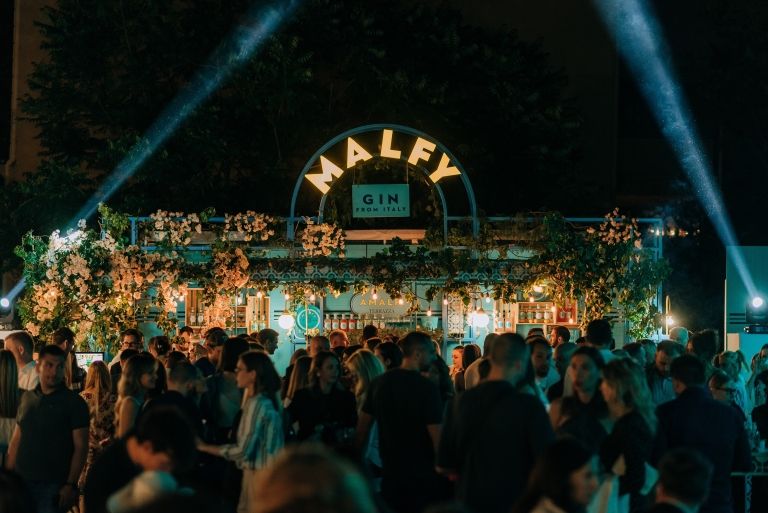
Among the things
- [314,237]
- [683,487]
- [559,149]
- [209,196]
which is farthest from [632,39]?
[683,487]

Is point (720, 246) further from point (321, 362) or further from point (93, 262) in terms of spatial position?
point (321, 362)

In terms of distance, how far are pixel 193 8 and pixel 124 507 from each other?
986 inches

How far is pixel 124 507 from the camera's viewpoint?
4.99 meters

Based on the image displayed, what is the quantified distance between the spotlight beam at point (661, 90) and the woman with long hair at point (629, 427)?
26.4 meters

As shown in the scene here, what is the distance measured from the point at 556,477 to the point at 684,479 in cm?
79

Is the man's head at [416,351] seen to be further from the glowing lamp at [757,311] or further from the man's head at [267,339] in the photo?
the glowing lamp at [757,311]

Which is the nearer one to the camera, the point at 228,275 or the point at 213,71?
the point at 228,275

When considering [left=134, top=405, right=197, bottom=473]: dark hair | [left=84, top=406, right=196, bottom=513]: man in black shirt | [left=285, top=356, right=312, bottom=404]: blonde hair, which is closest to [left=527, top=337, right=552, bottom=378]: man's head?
[left=285, top=356, right=312, bottom=404]: blonde hair

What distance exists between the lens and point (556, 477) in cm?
492

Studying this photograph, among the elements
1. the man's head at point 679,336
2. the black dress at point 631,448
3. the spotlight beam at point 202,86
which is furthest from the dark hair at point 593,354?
the spotlight beam at point 202,86

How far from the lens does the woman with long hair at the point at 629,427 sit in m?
6.66

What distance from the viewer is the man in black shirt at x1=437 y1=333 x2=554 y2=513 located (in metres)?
6.30

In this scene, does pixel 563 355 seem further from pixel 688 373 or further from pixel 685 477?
pixel 685 477

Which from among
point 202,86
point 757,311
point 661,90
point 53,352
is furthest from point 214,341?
point 661,90
